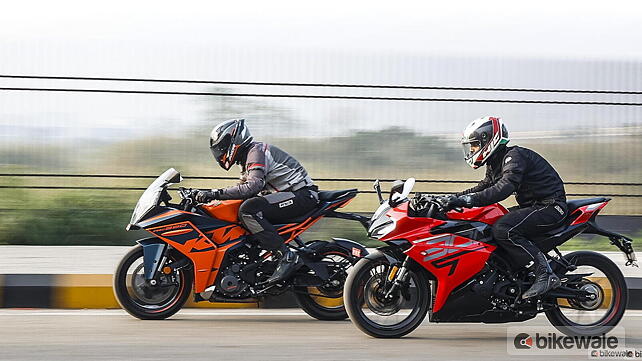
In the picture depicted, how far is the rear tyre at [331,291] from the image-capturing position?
8.50 m

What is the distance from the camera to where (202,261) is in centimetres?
821

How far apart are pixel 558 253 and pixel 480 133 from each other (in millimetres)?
1097

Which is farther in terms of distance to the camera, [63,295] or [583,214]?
[63,295]

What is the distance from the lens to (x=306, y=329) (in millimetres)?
8070

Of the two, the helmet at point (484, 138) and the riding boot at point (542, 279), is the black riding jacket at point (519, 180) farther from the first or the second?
the riding boot at point (542, 279)

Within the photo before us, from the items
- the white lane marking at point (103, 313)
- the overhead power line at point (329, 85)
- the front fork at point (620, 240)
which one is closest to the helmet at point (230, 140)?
the white lane marking at point (103, 313)

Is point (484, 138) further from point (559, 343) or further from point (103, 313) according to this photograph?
point (103, 313)

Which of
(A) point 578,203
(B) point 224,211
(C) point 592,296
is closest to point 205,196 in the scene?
(B) point 224,211

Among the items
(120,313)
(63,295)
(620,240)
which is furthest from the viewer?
(63,295)

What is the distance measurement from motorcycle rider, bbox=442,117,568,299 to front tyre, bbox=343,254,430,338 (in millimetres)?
638

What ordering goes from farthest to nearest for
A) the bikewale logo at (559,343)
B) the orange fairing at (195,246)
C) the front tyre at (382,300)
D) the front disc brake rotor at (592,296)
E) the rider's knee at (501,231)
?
1. the orange fairing at (195,246)
2. the front disc brake rotor at (592,296)
3. the rider's knee at (501,231)
4. the front tyre at (382,300)
5. the bikewale logo at (559,343)

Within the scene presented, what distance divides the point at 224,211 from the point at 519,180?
7.70ft

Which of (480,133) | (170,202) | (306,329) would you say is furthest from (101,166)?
(480,133)

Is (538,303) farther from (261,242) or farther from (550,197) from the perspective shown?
(261,242)
